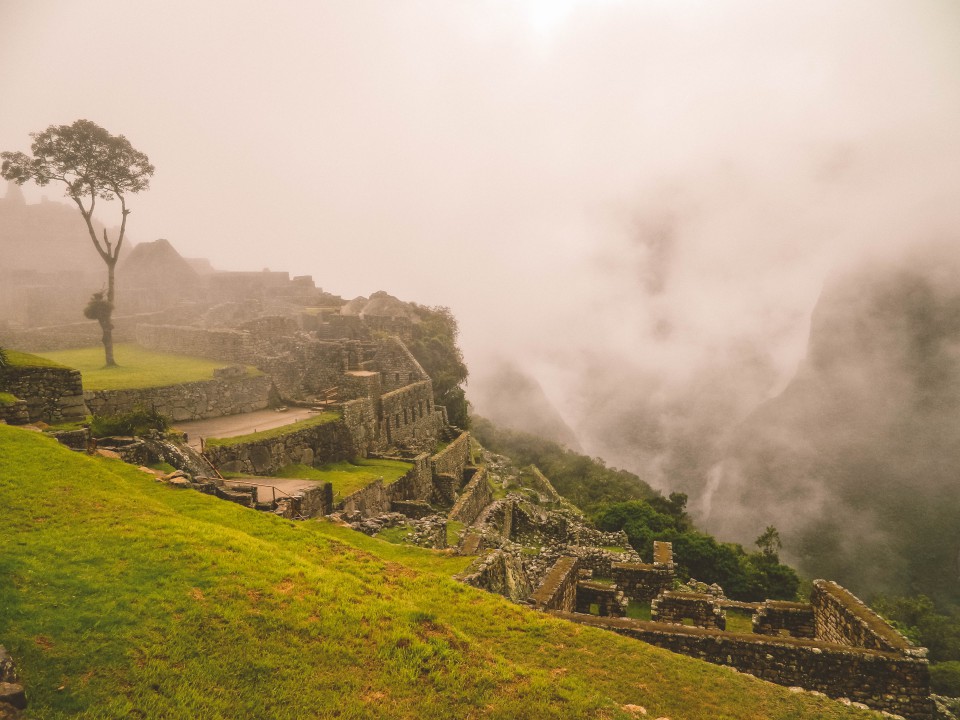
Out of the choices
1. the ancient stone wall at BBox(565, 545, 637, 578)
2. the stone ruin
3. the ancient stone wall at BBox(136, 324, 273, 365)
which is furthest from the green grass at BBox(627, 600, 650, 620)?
the ancient stone wall at BBox(136, 324, 273, 365)

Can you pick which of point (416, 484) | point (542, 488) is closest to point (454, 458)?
point (416, 484)

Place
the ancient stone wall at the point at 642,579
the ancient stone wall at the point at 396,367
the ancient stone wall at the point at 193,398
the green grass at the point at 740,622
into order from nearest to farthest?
the green grass at the point at 740,622, the ancient stone wall at the point at 642,579, the ancient stone wall at the point at 193,398, the ancient stone wall at the point at 396,367

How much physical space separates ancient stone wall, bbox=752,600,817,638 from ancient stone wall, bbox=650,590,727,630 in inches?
43.6

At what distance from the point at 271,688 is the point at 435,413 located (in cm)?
2563

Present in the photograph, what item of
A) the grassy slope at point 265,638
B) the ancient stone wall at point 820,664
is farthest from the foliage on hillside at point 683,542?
the grassy slope at point 265,638

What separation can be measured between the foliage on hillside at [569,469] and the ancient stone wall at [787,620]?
67.4 feet

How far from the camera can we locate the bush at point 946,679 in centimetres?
1666

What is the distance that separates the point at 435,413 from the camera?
31.0 meters

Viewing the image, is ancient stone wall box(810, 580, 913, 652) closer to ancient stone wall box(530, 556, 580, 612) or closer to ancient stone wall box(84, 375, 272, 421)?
ancient stone wall box(530, 556, 580, 612)

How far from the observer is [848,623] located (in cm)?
1051

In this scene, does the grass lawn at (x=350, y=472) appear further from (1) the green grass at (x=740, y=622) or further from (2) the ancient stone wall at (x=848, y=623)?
(2) the ancient stone wall at (x=848, y=623)

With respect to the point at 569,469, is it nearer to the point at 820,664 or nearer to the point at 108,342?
the point at 108,342

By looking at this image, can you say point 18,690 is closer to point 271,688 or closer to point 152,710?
point 152,710

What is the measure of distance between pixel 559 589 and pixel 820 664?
4763 millimetres
